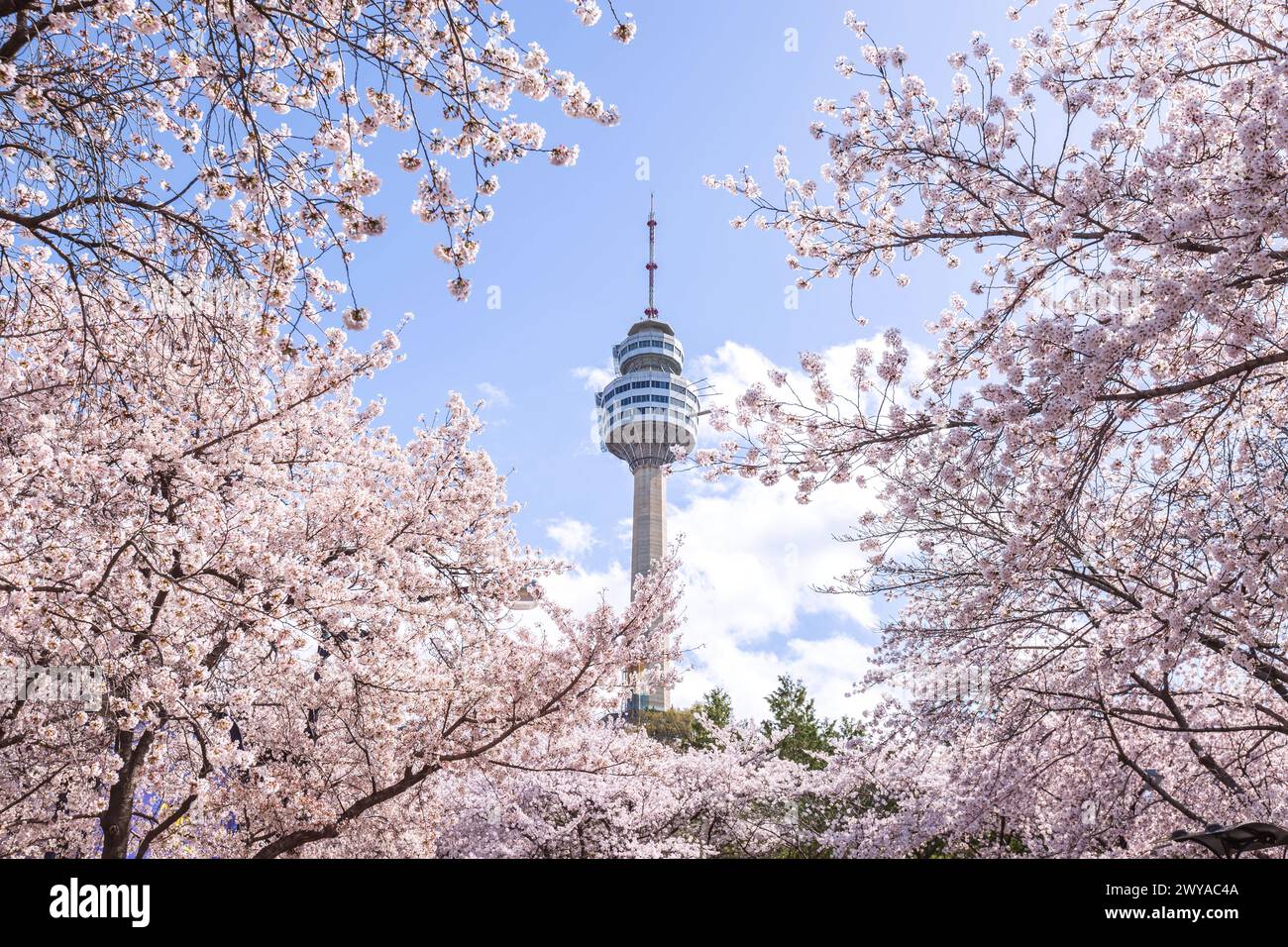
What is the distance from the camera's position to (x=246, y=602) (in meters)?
5.34

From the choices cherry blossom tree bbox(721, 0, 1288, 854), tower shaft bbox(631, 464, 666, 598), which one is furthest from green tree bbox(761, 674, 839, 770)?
tower shaft bbox(631, 464, 666, 598)

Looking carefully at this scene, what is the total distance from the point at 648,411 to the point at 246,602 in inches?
3231

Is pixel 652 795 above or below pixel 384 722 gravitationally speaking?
below

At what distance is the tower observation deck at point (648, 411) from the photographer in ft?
273

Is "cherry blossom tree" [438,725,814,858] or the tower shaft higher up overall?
the tower shaft

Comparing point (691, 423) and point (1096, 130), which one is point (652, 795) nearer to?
point (1096, 130)

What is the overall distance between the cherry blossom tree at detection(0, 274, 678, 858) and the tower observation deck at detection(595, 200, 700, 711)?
71.0 m

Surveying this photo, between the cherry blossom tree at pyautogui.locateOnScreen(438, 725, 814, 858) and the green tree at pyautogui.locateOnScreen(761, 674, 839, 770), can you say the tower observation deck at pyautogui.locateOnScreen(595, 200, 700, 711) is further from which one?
the cherry blossom tree at pyautogui.locateOnScreen(438, 725, 814, 858)

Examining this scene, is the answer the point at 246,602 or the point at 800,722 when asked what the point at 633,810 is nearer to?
the point at 246,602

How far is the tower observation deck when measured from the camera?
3280 inches

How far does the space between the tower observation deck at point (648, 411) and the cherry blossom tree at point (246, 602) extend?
233 ft
